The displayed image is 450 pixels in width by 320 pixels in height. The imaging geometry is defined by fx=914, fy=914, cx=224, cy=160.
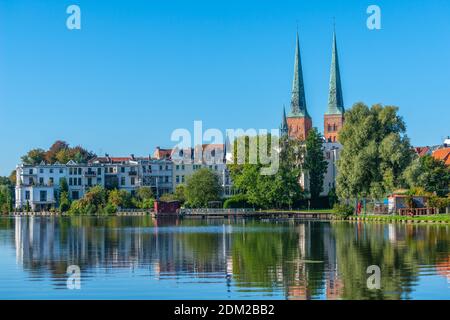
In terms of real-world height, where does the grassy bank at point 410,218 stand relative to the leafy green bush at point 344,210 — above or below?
below

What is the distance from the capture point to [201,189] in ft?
379

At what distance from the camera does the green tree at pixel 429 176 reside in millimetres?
75375

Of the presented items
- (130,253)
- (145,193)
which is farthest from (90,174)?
(130,253)

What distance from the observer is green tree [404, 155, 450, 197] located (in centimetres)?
7538

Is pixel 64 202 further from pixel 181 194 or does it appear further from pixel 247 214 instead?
pixel 247 214

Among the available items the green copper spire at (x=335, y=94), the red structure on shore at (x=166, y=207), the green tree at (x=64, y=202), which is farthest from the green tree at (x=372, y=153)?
the green copper spire at (x=335, y=94)

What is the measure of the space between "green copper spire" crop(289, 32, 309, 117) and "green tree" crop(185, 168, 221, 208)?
4488 centimetres

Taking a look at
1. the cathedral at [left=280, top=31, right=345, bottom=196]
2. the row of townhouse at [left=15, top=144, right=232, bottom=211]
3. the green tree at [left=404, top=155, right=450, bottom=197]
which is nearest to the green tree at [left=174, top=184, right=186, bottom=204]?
the row of townhouse at [left=15, top=144, right=232, bottom=211]

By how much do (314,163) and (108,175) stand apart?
40253 millimetres

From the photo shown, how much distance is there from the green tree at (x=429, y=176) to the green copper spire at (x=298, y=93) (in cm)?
6958

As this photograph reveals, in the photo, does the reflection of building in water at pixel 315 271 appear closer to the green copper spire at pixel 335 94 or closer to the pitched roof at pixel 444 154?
the pitched roof at pixel 444 154

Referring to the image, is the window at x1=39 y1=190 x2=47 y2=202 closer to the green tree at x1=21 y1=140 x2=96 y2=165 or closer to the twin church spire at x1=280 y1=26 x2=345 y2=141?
the green tree at x1=21 y1=140 x2=96 y2=165
